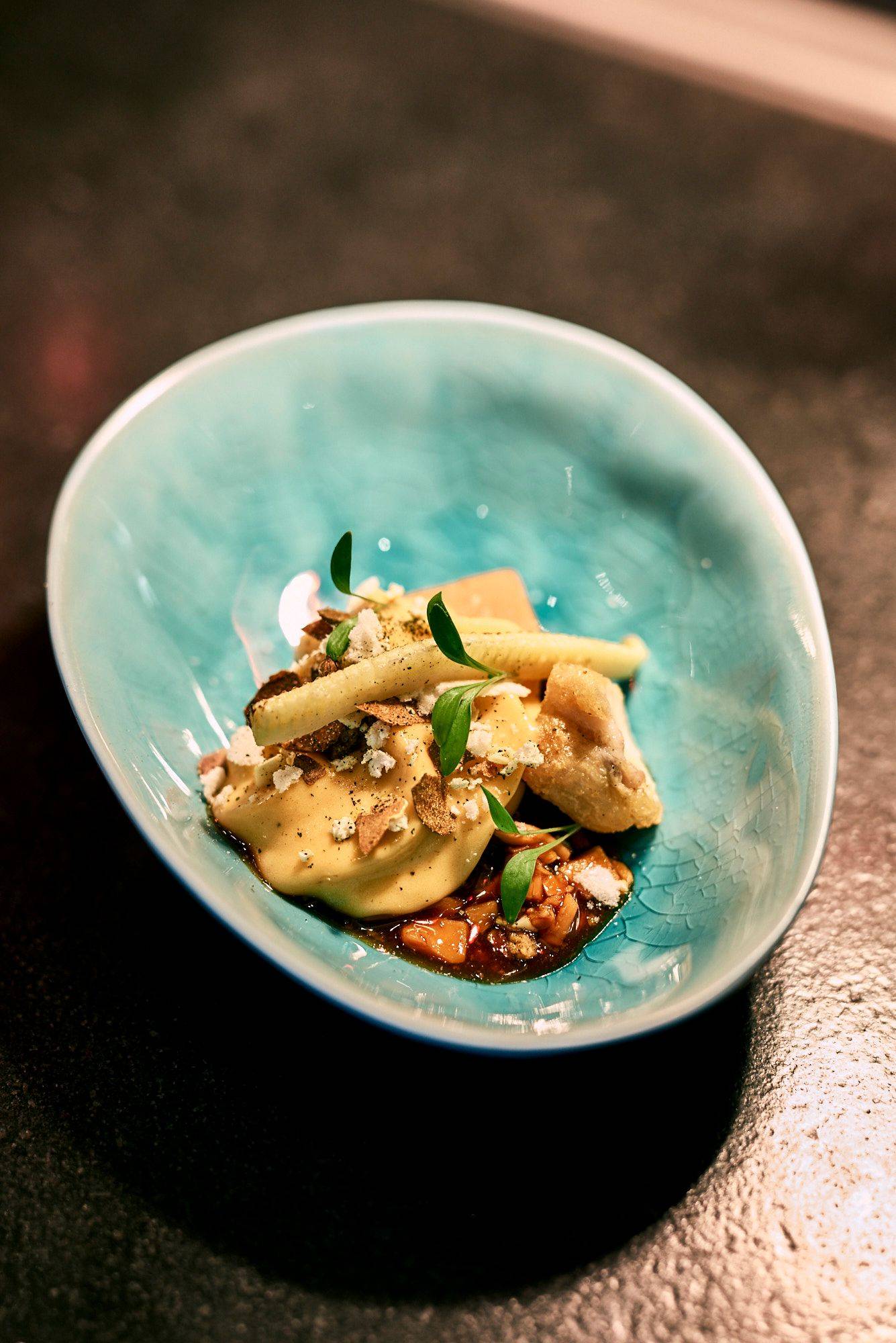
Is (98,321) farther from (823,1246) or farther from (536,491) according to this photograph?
(823,1246)

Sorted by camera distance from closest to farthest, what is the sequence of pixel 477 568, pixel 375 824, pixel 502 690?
1. pixel 375 824
2. pixel 502 690
3. pixel 477 568

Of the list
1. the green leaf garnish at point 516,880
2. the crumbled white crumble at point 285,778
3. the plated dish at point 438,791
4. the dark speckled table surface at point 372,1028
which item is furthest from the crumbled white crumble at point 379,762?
the dark speckled table surface at point 372,1028

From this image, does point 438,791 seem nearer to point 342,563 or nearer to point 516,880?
point 516,880

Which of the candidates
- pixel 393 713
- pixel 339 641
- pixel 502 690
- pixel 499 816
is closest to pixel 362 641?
pixel 339 641

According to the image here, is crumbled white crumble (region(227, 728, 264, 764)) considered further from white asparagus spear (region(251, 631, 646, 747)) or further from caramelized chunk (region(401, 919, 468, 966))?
caramelized chunk (region(401, 919, 468, 966))

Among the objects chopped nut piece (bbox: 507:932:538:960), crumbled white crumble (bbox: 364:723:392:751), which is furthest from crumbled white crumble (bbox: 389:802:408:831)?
chopped nut piece (bbox: 507:932:538:960)

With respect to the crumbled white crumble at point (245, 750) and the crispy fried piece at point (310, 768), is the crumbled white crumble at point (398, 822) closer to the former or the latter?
the crispy fried piece at point (310, 768)
